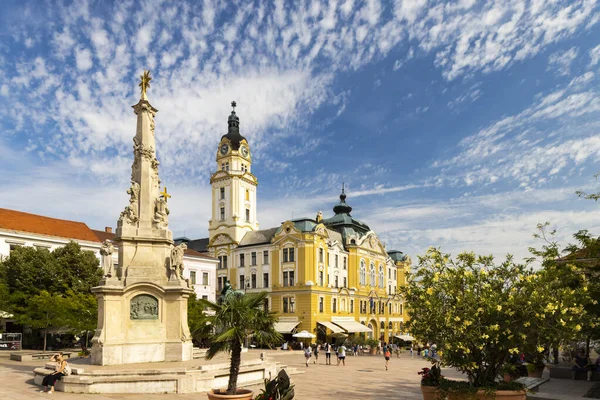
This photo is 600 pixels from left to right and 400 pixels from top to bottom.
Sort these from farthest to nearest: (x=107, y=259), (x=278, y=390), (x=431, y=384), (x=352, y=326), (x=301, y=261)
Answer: (x=352, y=326) < (x=301, y=261) < (x=107, y=259) < (x=431, y=384) < (x=278, y=390)

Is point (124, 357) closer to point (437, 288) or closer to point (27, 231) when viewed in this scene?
point (437, 288)

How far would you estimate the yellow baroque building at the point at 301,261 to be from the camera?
56.6 m

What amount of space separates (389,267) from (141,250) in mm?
56512

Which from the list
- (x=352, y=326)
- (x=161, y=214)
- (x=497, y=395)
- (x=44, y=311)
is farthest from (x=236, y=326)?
(x=352, y=326)

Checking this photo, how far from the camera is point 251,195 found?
6894 centimetres

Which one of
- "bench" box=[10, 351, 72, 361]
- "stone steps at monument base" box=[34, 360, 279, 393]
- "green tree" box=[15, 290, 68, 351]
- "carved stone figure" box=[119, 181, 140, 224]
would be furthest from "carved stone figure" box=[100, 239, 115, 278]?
"green tree" box=[15, 290, 68, 351]

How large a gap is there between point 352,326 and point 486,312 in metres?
47.6

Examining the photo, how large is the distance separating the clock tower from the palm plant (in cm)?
5187

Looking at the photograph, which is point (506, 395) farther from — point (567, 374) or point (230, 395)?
point (567, 374)

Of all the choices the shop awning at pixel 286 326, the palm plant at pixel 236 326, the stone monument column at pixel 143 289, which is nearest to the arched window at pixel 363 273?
the shop awning at pixel 286 326

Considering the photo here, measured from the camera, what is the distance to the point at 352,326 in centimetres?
5819

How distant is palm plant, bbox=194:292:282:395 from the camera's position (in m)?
11.7

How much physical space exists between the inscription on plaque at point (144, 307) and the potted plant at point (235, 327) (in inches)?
313

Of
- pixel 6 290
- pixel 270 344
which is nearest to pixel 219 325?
pixel 270 344
